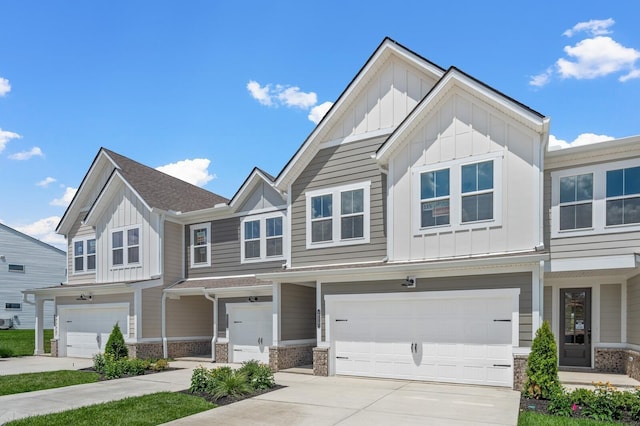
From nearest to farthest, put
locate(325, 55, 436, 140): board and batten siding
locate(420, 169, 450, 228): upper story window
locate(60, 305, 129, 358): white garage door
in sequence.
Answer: locate(420, 169, 450, 228): upper story window
locate(325, 55, 436, 140): board and batten siding
locate(60, 305, 129, 358): white garage door

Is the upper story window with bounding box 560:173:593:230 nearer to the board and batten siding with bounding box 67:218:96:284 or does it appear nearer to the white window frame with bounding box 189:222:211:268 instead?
the white window frame with bounding box 189:222:211:268

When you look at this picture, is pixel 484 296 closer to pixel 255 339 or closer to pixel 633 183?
pixel 633 183

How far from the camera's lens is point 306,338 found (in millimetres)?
15430

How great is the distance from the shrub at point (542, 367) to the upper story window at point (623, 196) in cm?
347

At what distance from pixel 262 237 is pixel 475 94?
30.2 ft

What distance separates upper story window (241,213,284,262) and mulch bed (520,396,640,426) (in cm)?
948

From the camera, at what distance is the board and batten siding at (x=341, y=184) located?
13078 mm

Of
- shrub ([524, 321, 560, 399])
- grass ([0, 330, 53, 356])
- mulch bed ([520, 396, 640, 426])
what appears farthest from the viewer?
grass ([0, 330, 53, 356])

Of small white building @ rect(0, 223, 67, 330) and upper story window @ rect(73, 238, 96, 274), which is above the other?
upper story window @ rect(73, 238, 96, 274)

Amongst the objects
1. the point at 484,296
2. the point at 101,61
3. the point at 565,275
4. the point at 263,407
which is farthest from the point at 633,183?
the point at 101,61

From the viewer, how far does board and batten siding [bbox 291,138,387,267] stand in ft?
42.9

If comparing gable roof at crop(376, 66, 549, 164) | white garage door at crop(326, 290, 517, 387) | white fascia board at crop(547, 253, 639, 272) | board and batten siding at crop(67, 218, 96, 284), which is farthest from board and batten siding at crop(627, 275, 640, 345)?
board and batten siding at crop(67, 218, 96, 284)

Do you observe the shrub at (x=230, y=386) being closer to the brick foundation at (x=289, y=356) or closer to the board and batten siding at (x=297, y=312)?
the brick foundation at (x=289, y=356)

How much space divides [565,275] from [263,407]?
8.71 meters
